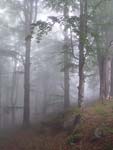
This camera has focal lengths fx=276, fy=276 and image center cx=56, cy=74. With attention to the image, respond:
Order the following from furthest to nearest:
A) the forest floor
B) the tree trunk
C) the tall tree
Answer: the tall tree, the tree trunk, the forest floor

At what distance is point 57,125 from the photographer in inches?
550

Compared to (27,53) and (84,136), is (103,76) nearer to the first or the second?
(84,136)

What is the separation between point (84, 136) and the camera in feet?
34.8

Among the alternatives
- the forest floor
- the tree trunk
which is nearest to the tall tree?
the forest floor

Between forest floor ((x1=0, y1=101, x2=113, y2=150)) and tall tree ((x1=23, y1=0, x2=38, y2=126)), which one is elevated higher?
tall tree ((x1=23, y1=0, x2=38, y2=126))

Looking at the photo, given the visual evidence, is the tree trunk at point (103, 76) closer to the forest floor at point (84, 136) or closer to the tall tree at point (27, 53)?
the forest floor at point (84, 136)

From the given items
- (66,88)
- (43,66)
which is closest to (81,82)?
Answer: (66,88)

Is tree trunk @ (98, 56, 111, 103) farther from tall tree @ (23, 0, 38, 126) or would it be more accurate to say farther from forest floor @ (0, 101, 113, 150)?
tall tree @ (23, 0, 38, 126)

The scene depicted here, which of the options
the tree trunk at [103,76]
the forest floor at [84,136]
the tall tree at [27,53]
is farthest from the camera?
the tall tree at [27,53]

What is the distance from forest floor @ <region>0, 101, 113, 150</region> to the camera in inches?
382

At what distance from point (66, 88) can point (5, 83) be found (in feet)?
67.1

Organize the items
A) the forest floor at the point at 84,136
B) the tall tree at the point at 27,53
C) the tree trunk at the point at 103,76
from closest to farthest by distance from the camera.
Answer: the forest floor at the point at 84,136 < the tree trunk at the point at 103,76 < the tall tree at the point at 27,53

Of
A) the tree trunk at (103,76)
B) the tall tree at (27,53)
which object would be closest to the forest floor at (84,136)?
the tree trunk at (103,76)

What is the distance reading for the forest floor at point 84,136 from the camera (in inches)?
382
